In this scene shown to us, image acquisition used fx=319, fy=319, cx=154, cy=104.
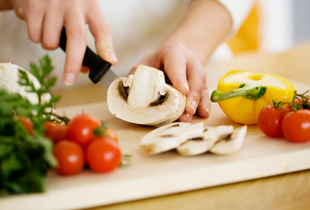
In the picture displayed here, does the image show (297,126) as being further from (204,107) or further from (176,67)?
(176,67)

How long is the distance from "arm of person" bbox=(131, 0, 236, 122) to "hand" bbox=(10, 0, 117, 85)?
1.06 ft

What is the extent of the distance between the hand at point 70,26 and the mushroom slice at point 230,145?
0.70m

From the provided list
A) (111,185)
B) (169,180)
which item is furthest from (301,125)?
(111,185)

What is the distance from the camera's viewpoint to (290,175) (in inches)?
44.4

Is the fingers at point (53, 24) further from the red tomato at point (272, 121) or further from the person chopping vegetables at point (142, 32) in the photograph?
the red tomato at point (272, 121)

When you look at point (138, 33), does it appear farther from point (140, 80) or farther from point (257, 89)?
point (257, 89)

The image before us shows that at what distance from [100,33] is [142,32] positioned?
997 mm

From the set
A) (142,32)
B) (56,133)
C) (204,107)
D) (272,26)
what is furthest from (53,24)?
(272,26)

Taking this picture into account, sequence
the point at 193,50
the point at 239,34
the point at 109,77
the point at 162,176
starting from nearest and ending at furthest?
the point at 162,176, the point at 109,77, the point at 193,50, the point at 239,34

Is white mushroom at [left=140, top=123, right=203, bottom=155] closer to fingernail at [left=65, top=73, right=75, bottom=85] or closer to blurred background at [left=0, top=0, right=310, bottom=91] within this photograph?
fingernail at [left=65, top=73, right=75, bottom=85]

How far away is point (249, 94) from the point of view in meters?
1.47

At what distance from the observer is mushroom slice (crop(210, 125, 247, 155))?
1.09 metres

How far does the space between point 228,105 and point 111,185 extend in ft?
2.51

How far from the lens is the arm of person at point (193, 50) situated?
1.56 m
